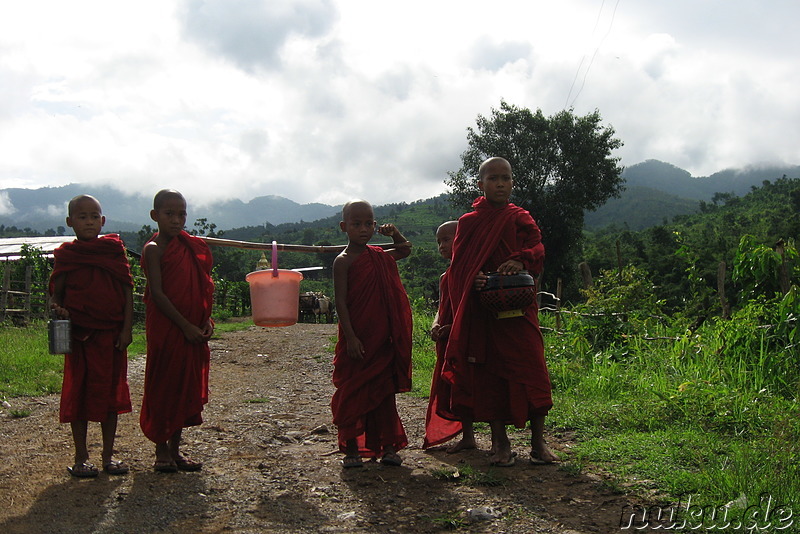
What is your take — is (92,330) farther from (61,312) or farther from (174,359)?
(174,359)

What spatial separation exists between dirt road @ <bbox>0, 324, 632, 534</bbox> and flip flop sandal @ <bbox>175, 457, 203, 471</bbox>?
0.08 m

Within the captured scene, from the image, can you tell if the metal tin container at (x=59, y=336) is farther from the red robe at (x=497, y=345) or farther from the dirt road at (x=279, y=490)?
the red robe at (x=497, y=345)

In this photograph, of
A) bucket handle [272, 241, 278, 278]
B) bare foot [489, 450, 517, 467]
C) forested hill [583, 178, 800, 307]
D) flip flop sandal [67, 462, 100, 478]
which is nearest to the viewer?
flip flop sandal [67, 462, 100, 478]

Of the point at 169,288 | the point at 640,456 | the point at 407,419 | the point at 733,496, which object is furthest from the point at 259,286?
the point at 733,496

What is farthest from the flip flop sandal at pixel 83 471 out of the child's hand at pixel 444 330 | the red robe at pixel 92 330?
the child's hand at pixel 444 330

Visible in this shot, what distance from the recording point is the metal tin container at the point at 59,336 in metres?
4.09

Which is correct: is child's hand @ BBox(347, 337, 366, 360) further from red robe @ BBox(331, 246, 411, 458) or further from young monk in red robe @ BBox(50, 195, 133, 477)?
young monk in red robe @ BBox(50, 195, 133, 477)

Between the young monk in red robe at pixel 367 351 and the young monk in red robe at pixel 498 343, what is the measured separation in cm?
37

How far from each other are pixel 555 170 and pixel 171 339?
26950mm

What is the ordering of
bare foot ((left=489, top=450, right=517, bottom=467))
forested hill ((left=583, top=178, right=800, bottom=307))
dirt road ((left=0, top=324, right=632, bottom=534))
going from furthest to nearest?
1. forested hill ((left=583, top=178, right=800, bottom=307))
2. bare foot ((left=489, top=450, right=517, bottom=467))
3. dirt road ((left=0, top=324, right=632, bottom=534))

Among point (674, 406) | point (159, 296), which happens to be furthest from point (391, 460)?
point (674, 406)

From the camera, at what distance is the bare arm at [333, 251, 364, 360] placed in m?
4.38

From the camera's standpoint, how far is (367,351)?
14.6 ft

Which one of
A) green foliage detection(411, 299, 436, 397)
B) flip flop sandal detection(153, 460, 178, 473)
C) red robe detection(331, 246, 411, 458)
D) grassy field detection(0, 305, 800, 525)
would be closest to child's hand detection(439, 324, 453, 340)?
red robe detection(331, 246, 411, 458)
